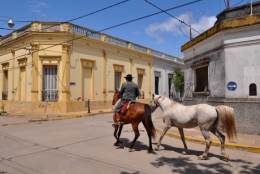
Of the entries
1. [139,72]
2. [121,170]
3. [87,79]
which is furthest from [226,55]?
[139,72]

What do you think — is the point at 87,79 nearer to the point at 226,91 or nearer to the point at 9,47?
the point at 9,47

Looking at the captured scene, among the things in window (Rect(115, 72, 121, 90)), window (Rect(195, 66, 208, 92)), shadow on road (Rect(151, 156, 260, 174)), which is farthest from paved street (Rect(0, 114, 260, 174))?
window (Rect(115, 72, 121, 90))

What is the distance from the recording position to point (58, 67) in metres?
16.3

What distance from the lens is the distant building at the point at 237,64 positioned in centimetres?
735

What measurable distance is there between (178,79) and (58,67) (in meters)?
16.5

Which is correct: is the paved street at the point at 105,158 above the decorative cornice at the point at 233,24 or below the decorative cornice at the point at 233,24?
below

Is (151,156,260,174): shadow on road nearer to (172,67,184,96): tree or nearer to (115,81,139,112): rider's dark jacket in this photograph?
(115,81,139,112): rider's dark jacket

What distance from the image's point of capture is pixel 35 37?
16.2 metres

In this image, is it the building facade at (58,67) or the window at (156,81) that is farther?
the window at (156,81)

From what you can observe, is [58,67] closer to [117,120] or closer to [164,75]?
[117,120]

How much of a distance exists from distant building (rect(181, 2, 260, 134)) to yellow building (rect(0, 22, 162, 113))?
9556mm

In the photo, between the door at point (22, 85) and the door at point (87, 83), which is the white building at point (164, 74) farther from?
the door at point (22, 85)

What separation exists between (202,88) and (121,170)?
654 centimetres

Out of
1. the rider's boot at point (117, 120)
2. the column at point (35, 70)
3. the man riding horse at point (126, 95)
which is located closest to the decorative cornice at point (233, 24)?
the man riding horse at point (126, 95)
